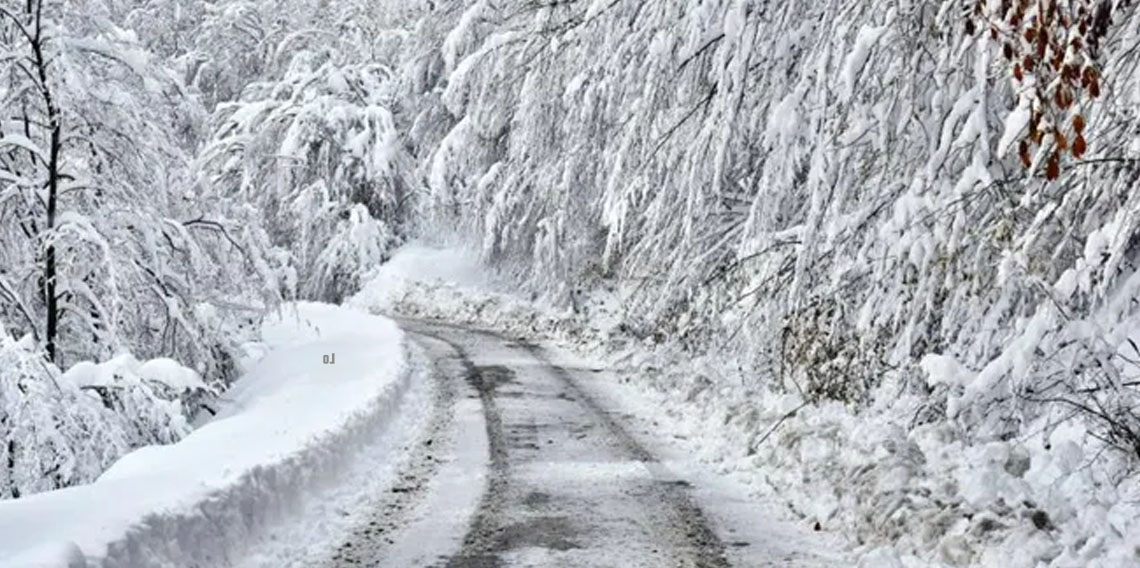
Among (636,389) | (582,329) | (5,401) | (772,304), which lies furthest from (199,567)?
(582,329)

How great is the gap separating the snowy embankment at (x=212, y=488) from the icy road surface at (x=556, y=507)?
0.65m

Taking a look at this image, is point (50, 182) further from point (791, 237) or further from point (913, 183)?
point (913, 183)

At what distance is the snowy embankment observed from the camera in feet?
20.0

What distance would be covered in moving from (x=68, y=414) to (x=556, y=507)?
171 inches

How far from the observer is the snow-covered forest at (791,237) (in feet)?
21.2

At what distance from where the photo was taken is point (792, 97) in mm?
7617

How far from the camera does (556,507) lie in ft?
28.7

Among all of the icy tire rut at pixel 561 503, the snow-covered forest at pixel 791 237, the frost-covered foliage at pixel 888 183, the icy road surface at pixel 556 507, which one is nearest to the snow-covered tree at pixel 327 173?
the snow-covered forest at pixel 791 237

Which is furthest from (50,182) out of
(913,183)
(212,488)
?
(913,183)

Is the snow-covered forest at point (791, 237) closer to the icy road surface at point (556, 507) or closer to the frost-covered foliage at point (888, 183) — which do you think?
the frost-covered foliage at point (888, 183)

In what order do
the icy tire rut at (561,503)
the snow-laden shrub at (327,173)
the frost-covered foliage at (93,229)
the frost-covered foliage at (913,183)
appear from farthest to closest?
1. the snow-laden shrub at (327,173)
2. the frost-covered foliage at (93,229)
3. the icy tire rut at (561,503)
4. the frost-covered foliage at (913,183)

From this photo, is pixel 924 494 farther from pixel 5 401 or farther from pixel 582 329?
pixel 582 329

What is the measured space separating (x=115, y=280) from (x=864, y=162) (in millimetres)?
8352

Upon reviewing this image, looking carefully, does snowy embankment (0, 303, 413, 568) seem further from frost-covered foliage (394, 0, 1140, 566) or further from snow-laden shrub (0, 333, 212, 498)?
frost-covered foliage (394, 0, 1140, 566)
